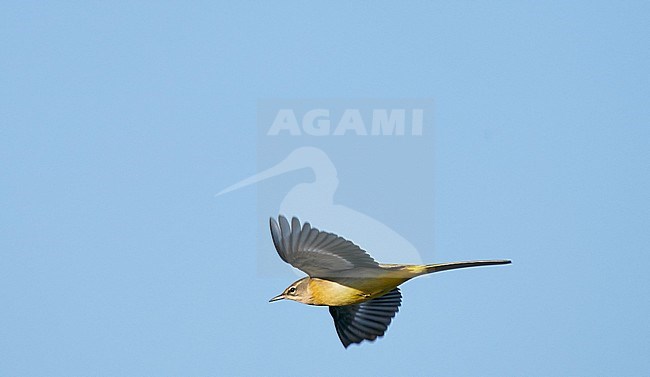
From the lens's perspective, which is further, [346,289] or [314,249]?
[346,289]

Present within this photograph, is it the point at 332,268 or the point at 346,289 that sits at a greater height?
the point at 332,268

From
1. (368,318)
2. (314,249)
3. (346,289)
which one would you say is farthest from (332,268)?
(368,318)

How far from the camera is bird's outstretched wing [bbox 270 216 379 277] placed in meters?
11.1

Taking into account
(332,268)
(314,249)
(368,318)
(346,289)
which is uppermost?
(314,249)

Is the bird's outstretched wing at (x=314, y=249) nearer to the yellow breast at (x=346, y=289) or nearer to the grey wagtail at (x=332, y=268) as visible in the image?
the grey wagtail at (x=332, y=268)

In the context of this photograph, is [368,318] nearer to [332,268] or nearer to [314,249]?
[332,268]

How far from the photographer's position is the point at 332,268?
11.9m

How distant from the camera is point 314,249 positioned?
1141 centimetres

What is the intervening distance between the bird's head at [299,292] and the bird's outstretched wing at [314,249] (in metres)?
0.53

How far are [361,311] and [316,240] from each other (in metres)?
3.51

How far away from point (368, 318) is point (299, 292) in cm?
225

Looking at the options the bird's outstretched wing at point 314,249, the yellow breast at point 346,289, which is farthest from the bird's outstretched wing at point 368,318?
the bird's outstretched wing at point 314,249

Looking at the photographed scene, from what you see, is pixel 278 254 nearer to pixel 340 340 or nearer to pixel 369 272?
pixel 369 272

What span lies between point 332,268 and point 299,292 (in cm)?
70
